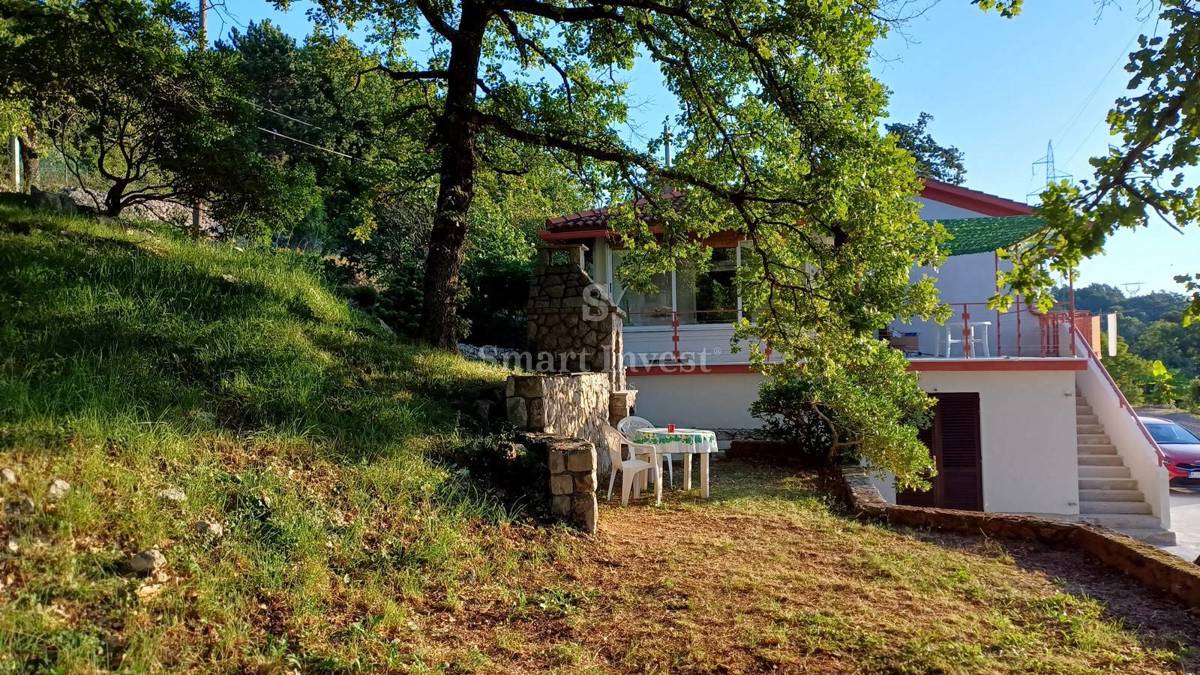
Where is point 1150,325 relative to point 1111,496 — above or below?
above

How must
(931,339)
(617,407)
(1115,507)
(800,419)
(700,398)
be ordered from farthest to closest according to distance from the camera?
(931,339)
(700,398)
(1115,507)
(800,419)
(617,407)

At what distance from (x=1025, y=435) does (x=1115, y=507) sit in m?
1.69

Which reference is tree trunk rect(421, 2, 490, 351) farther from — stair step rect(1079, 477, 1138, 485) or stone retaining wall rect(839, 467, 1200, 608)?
stair step rect(1079, 477, 1138, 485)

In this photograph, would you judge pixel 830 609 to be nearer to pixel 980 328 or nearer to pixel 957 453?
pixel 957 453

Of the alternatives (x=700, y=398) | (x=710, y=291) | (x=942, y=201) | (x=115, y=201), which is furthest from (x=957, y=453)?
(x=115, y=201)

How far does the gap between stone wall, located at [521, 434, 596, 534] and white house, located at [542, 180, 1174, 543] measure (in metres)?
5.98

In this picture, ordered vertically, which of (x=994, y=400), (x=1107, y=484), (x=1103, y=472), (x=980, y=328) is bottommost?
(x=1107, y=484)

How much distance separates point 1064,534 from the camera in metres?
5.30

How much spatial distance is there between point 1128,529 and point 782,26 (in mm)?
9208

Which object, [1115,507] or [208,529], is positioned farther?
[1115,507]

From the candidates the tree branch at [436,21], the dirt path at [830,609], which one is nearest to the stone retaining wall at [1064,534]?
the dirt path at [830,609]

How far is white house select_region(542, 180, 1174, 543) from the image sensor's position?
10438 mm

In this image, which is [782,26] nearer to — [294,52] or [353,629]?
[353,629]

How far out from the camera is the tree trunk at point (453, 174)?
7656 millimetres
